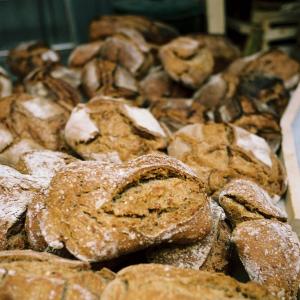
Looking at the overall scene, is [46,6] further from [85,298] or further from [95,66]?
[85,298]

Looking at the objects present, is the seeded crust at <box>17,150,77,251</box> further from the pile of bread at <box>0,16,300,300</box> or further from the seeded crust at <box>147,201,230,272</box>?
the seeded crust at <box>147,201,230,272</box>

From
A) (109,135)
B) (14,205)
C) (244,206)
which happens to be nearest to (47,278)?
(14,205)

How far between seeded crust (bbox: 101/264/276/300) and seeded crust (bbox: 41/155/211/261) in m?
0.14

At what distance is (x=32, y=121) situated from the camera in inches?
82.3

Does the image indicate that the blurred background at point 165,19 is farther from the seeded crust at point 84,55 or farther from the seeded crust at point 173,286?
the seeded crust at point 173,286

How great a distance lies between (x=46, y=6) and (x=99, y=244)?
309 centimetres

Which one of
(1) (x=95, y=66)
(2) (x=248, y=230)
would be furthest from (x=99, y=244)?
(1) (x=95, y=66)

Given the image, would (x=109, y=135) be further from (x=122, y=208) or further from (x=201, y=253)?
(x=201, y=253)

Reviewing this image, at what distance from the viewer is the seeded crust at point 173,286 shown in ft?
3.38

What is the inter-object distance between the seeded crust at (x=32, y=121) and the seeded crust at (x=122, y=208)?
2.43ft

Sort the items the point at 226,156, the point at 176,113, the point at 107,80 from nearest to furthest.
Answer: the point at 226,156 → the point at 176,113 → the point at 107,80

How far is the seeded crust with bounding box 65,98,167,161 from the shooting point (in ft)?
6.33

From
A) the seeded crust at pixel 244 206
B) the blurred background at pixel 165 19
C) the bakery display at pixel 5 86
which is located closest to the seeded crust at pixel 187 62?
the blurred background at pixel 165 19

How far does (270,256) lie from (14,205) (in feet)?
3.14
